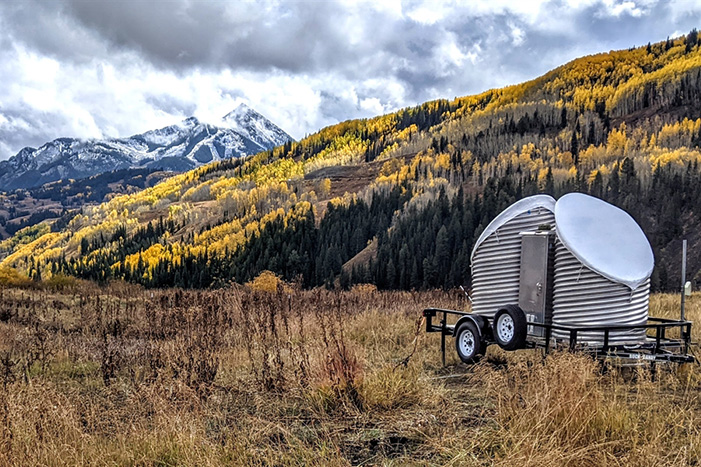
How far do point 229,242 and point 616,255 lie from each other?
344 ft

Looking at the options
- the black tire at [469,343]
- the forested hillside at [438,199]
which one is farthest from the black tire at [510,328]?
the forested hillside at [438,199]

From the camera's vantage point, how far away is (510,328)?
28.0ft

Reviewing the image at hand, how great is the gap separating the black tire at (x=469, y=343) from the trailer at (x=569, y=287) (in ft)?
0.06

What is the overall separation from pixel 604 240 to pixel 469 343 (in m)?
2.94

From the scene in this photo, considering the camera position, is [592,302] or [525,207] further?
[525,207]

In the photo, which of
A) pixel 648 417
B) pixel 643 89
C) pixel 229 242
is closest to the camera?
pixel 648 417

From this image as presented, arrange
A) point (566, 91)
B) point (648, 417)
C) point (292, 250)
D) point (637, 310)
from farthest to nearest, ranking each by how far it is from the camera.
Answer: point (566, 91) → point (292, 250) → point (637, 310) → point (648, 417)

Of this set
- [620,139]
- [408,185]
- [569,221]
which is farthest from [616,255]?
[620,139]

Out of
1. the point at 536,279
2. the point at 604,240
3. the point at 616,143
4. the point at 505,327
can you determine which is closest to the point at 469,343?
the point at 505,327

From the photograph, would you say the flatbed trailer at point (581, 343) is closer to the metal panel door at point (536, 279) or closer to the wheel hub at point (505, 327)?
the wheel hub at point (505, 327)

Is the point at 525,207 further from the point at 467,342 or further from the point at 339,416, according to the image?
the point at 339,416

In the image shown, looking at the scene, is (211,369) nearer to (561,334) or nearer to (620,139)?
(561,334)

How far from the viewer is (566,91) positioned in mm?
188750

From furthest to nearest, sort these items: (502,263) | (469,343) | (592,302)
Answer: (502,263) → (469,343) → (592,302)
